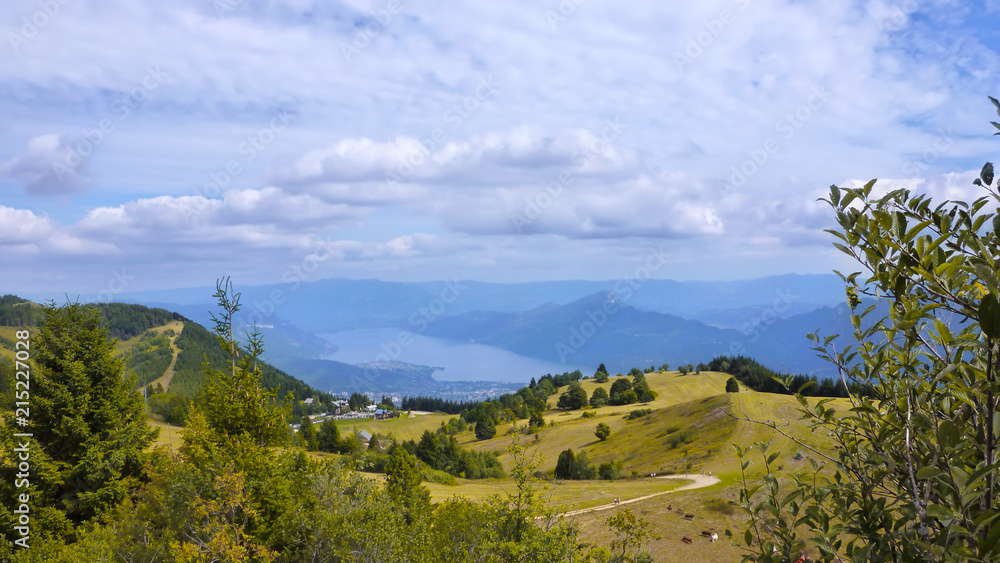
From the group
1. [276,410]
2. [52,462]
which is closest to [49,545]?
[52,462]

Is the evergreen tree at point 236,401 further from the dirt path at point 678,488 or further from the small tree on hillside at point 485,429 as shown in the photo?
the small tree on hillside at point 485,429

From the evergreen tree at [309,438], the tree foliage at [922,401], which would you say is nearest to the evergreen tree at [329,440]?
the evergreen tree at [309,438]

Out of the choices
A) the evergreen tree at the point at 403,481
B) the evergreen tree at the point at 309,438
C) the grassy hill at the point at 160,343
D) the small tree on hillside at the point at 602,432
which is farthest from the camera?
the grassy hill at the point at 160,343

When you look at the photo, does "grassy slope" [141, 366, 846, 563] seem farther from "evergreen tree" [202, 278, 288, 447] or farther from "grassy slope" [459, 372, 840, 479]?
"evergreen tree" [202, 278, 288, 447]

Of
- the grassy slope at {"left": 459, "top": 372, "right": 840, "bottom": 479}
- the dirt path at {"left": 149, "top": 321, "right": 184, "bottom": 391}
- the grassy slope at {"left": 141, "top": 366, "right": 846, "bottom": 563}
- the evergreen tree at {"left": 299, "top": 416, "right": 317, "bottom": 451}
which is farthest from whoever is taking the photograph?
the dirt path at {"left": 149, "top": 321, "right": 184, "bottom": 391}

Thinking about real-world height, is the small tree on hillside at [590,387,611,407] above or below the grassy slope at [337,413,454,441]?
above

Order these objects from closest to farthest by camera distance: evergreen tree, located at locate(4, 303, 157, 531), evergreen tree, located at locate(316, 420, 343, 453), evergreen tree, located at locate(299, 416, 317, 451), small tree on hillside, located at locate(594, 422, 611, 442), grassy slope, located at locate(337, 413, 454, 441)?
evergreen tree, located at locate(4, 303, 157, 531), small tree on hillside, located at locate(594, 422, 611, 442), evergreen tree, located at locate(299, 416, 317, 451), evergreen tree, located at locate(316, 420, 343, 453), grassy slope, located at locate(337, 413, 454, 441)

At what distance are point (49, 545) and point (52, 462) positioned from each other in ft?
13.2

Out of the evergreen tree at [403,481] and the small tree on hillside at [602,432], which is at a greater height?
the evergreen tree at [403,481]

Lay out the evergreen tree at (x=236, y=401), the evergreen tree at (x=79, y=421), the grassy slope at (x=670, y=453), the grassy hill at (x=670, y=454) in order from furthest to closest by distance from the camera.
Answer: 1. the grassy slope at (x=670, y=453)
2. the grassy hill at (x=670, y=454)
3. the evergreen tree at (x=79, y=421)
4. the evergreen tree at (x=236, y=401)

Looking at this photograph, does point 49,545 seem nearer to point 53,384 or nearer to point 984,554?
point 53,384

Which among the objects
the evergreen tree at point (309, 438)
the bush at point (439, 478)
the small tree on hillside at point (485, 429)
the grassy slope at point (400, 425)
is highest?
the evergreen tree at point (309, 438)

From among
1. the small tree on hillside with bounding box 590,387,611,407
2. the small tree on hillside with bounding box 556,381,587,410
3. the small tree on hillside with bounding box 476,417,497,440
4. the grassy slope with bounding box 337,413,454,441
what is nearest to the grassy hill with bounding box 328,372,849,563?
the grassy slope with bounding box 337,413,454,441

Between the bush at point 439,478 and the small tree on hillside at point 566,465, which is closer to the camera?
the bush at point 439,478
